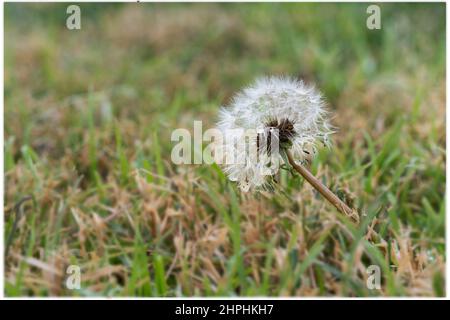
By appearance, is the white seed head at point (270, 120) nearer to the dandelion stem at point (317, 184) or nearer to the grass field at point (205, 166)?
the dandelion stem at point (317, 184)

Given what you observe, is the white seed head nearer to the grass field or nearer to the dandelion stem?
the dandelion stem

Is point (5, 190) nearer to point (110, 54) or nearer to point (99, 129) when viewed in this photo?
point (99, 129)

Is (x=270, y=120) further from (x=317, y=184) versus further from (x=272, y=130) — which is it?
(x=317, y=184)

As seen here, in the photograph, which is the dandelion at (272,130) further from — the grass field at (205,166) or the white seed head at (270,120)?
the grass field at (205,166)

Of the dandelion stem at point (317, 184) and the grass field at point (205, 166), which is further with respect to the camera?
the grass field at point (205, 166)

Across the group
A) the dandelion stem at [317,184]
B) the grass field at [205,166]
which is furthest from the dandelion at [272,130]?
the grass field at [205,166]

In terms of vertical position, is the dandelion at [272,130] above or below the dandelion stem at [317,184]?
above

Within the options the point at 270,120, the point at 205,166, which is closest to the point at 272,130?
the point at 270,120
